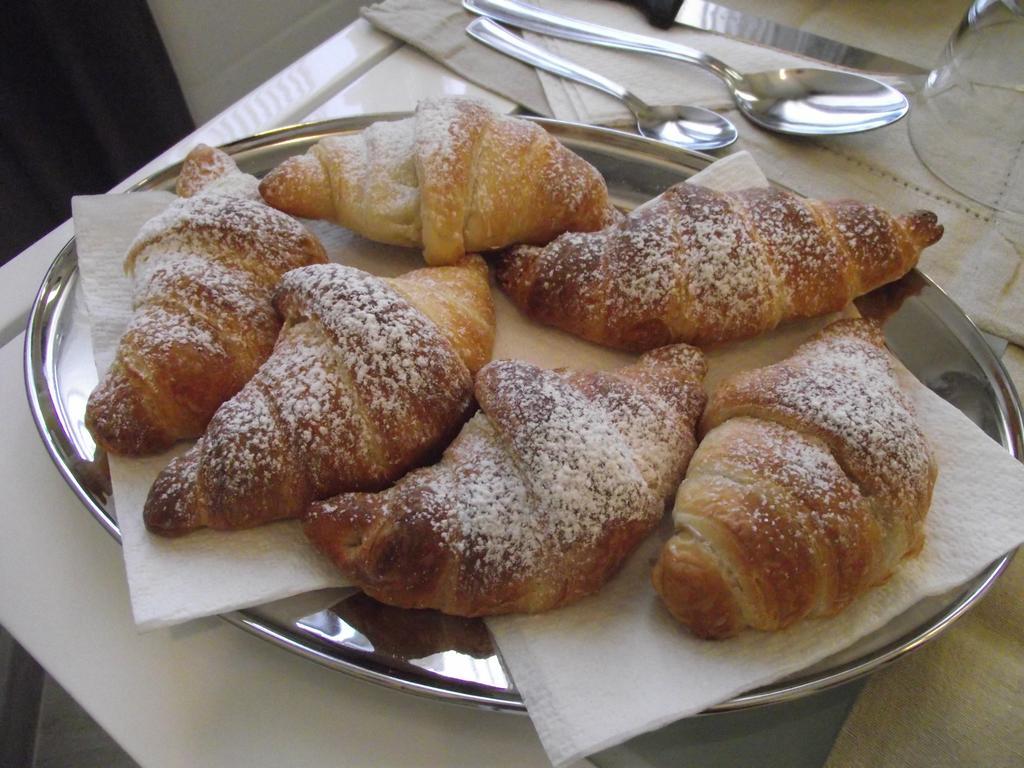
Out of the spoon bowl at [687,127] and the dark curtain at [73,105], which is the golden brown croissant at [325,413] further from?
the dark curtain at [73,105]

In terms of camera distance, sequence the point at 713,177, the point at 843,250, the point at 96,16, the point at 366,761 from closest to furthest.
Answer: the point at 366,761 < the point at 843,250 < the point at 713,177 < the point at 96,16

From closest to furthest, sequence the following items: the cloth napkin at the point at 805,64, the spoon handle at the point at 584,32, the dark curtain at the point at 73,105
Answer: the cloth napkin at the point at 805,64 < the spoon handle at the point at 584,32 < the dark curtain at the point at 73,105

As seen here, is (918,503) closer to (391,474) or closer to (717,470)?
(717,470)

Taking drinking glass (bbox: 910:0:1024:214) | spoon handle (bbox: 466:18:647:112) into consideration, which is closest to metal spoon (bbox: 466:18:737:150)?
spoon handle (bbox: 466:18:647:112)

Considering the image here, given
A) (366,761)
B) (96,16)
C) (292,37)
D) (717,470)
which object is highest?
(96,16)

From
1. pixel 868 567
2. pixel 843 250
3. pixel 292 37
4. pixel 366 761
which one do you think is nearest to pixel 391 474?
pixel 366 761

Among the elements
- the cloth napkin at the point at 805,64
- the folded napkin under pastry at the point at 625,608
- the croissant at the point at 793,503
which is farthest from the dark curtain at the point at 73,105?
the croissant at the point at 793,503
